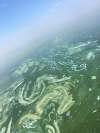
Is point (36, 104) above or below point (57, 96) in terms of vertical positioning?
below

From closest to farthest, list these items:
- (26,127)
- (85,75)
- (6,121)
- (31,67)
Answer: (26,127) → (6,121) → (85,75) → (31,67)

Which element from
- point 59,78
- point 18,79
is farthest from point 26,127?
point 18,79

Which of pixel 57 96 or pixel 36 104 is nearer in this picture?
pixel 57 96

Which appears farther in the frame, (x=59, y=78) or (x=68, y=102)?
(x=59, y=78)

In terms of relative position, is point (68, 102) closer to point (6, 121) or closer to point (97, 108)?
point (97, 108)

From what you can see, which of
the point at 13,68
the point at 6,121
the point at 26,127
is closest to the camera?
the point at 26,127

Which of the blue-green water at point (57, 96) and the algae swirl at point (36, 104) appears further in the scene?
the algae swirl at point (36, 104)

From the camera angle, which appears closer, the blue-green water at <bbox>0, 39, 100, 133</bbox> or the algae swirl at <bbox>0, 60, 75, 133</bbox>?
the blue-green water at <bbox>0, 39, 100, 133</bbox>

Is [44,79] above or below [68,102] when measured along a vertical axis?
above
